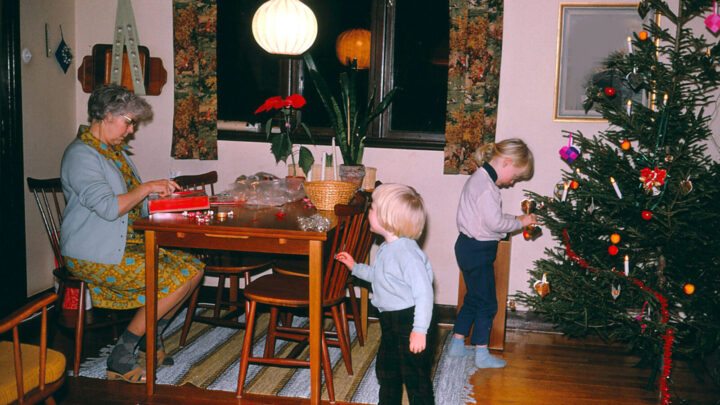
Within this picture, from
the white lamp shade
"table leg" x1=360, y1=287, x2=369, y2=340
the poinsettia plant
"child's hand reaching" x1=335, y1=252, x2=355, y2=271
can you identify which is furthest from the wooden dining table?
the white lamp shade

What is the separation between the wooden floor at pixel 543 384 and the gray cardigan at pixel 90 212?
2.04ft

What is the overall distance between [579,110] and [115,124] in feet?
8.55

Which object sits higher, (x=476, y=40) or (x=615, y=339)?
(x=476, y=40)

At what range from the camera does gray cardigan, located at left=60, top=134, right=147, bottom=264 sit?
9.04 ft

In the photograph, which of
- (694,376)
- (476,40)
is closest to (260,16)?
(476,40)

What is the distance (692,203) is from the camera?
2.94m

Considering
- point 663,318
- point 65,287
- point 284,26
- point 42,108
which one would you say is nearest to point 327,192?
point 284,26

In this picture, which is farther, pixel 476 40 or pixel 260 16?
pixel 476 40

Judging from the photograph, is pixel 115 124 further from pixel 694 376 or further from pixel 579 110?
pixel 694 376

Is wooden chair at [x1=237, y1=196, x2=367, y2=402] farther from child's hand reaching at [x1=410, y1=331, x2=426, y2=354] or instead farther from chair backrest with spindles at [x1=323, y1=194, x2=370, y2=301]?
child's hand reaching at [x1=410, y1=331, x2=426, y2=354]

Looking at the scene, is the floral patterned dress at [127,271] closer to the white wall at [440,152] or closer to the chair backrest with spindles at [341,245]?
the chair backrest with spindles at [341,245]

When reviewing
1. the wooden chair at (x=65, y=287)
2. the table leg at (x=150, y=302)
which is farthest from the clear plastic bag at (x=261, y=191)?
the wooden chair at (x=65, y=287)

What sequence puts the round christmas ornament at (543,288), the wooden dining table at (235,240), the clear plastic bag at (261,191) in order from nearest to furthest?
the wooden dining table at (235,240) → the clear plastic bag at (261,191) → the round christmas ornament at (543,288)

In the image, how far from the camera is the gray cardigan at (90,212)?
9.04 ft
